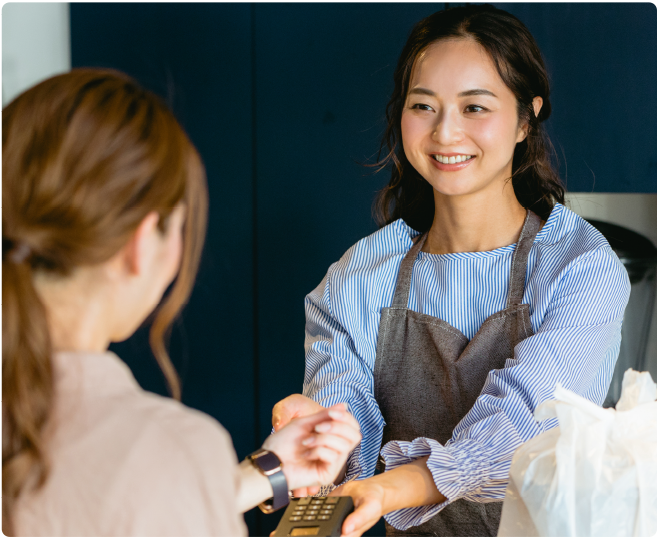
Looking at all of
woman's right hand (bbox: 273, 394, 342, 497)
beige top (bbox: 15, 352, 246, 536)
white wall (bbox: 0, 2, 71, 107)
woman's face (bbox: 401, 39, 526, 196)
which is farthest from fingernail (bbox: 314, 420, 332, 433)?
white wall (bbox: 0, 2, 71, 107)

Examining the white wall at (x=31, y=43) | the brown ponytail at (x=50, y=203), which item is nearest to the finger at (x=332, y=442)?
the brown ponytail at (x=50, y=203)

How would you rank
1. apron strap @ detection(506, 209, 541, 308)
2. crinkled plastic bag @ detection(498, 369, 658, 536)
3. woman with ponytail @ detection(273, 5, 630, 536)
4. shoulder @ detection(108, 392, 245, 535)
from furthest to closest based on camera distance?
apron strap @ detection(506, 209, 541, 308)
woman with ponytail @ detection(273, 5, 630, 536)
crinkled plastic bag @ detection(498, 369, 658, 536)
shoulder @ detection(108, 392, 245, 535)

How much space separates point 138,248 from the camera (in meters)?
0.62

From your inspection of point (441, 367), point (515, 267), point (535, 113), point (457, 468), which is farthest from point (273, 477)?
point (535, 113)

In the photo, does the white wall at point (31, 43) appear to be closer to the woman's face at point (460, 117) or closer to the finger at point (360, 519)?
the woman's face at point (460, 117)

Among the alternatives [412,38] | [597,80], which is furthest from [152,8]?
[597,80]

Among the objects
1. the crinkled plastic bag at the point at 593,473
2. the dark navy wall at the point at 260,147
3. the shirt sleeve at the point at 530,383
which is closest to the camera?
the crinkled plastic bag at the point at 593,473

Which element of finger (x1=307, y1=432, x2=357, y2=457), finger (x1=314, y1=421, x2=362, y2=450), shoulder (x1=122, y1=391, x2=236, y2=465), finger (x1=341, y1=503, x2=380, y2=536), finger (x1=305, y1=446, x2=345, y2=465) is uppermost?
shoulder (x1=122, y1=391, x2=236, y2=465)

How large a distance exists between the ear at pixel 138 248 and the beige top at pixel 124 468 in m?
0.09

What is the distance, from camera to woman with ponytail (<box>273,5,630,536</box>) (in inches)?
45.1

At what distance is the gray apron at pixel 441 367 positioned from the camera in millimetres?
1243

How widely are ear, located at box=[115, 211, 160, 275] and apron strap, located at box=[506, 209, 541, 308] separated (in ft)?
2.60

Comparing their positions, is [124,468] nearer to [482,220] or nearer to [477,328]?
[477,328]

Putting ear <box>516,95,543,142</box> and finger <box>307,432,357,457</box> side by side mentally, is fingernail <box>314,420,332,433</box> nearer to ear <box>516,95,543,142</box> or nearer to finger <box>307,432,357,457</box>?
finger <box>307,432,357,457</box>
